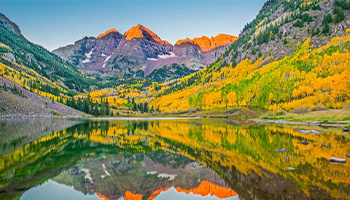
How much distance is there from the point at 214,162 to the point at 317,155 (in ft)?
34.5

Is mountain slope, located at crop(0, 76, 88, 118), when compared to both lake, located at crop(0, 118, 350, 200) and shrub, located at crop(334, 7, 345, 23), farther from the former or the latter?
shrub, located at crop(334, 7, 345, 23)

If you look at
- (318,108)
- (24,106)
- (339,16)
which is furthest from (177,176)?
(339,16)

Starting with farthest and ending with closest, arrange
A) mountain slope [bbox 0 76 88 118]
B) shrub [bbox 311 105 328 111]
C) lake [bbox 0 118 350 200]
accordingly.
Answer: mountain slope [bbox 0 76 88 118] → shrub [bbox 311 105 328 111] → lake [bbox 0 118 350 200]

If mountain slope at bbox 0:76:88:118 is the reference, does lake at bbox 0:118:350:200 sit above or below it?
below

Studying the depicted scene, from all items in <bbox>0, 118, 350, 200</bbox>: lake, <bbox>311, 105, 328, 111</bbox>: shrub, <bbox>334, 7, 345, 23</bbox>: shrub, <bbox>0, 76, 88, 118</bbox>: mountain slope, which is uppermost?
<bbox>334, 7, 345, 23</bbox>: shrub

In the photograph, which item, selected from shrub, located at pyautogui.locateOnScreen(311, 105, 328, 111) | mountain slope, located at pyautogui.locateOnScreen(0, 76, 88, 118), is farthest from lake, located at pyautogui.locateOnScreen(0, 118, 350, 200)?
mountain slope, located at pyautogui.locateOnScreen(0, 76, 88, 118)

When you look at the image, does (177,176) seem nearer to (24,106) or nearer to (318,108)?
(318,108)

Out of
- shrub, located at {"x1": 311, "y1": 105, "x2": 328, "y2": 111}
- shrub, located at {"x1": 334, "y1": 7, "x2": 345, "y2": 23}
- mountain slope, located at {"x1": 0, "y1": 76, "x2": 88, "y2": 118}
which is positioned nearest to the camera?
shrub, located at {"x1": 311, "y1": 105, "x2": 328, "y2": 111}

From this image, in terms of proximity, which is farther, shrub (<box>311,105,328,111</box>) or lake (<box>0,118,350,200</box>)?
shrub (<box>311,105,328,111</box>)

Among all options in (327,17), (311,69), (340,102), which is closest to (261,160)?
(340,102)

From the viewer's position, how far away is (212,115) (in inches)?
5955

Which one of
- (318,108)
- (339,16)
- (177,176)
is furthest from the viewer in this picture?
(339,16)

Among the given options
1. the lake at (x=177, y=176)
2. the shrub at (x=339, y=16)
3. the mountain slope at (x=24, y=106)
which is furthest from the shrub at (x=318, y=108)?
the mountain slope at (x=24, y=106)

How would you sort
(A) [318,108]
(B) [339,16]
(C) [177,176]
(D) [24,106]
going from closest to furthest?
(C) [177,176]
(A) [318,108]
(D) [24,106]
(B) [339,16]
